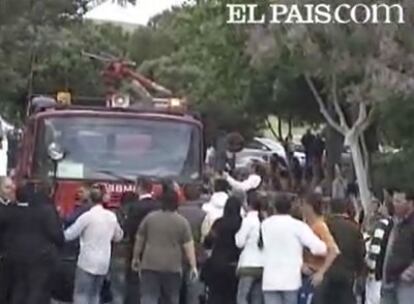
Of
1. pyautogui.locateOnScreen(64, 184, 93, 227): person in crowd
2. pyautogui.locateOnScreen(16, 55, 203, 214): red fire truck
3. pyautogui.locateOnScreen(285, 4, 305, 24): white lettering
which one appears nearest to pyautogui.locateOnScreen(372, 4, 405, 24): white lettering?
pyautogui.locateOnScreen(285, 4, 305, 24): white lettering

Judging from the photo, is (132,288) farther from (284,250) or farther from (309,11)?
(309,11)

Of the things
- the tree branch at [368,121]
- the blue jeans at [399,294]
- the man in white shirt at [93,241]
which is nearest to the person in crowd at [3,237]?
the man in white shirt at [93,241]

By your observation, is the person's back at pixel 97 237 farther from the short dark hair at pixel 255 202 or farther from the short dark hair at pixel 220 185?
the short dark hair at pixel 220 185

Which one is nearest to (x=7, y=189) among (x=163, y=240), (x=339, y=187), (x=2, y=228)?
(x=2, y=228)

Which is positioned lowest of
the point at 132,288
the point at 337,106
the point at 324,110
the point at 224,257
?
the point at 132,288

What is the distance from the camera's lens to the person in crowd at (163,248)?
16.6 metres

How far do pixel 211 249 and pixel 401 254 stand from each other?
2506 mm

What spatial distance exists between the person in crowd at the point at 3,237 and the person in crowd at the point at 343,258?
354 centimetres

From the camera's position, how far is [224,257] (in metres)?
17.1

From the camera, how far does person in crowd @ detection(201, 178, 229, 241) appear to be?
17.6 meters

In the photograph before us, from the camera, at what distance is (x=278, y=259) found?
16078 mm

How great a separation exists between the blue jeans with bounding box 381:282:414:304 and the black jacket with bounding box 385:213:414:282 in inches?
5.6

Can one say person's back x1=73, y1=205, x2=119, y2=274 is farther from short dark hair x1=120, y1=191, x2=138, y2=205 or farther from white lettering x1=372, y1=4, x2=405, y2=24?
white lettering x1=372, y1=4, x2=405, y2=24

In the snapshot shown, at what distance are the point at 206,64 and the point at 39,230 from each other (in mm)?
26785
